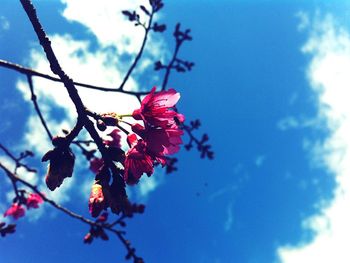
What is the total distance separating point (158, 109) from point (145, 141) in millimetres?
204

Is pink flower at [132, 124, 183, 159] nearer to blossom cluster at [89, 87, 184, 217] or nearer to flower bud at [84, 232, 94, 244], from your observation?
blossom cluster at [89, 87, 184, 217]

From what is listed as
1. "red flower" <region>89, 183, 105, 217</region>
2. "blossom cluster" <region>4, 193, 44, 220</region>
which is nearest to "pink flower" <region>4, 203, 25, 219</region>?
"blossom cluster" <region>4, 193, 44, 220</region>

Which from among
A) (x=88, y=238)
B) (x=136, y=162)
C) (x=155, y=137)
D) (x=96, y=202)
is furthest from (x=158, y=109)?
(x=88, y=238)

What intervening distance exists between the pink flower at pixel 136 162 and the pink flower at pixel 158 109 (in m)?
0.13

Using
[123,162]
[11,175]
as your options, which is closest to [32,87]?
[11,175]

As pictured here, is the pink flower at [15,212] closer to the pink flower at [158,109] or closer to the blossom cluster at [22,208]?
the blossom cluster at [22,208]

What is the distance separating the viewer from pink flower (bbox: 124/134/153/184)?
1.52 metres

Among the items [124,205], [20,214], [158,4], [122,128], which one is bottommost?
[124,205]

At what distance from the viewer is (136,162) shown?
154 cm

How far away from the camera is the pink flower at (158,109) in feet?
5.34

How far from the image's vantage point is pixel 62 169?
1440mm

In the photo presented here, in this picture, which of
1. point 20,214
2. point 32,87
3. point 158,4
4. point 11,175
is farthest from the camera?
point 20,214

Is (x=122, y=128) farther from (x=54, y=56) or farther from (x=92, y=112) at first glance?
(x=54, y=56)

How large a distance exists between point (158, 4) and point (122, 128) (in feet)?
11.5
